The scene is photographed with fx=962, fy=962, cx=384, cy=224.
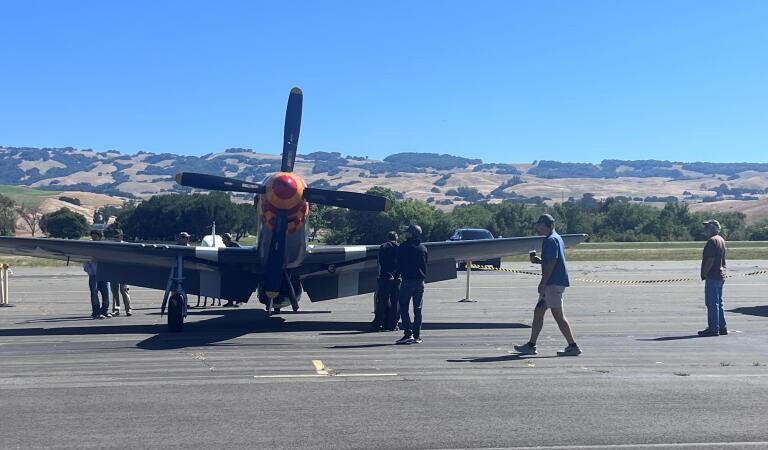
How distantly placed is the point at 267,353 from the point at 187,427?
193 inches

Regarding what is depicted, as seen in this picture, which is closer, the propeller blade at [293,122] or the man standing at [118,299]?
the propeller blade at [293,122]

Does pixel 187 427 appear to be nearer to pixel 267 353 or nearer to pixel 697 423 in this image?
pixel 697 423

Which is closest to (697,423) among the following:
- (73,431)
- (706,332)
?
(73,431)

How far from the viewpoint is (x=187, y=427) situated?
7762 mm

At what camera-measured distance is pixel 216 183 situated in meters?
16.6

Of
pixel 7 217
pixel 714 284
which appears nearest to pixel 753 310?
pixel 714 284

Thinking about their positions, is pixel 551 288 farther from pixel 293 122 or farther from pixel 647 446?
pixel 293 122

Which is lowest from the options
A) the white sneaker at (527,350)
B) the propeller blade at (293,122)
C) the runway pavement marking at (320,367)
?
the runway pavement marking at (320,367)

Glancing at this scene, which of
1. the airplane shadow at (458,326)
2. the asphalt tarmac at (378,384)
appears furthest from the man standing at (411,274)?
the airplane shadow at (458,326)

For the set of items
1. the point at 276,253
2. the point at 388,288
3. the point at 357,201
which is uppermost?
the point at 357,201

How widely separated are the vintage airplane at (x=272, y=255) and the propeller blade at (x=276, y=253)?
16mm

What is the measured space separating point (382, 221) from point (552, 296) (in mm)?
41708

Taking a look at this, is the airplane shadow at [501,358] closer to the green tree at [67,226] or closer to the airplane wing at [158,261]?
the airplane wing at [158,261]

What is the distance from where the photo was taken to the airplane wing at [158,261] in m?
16.3
